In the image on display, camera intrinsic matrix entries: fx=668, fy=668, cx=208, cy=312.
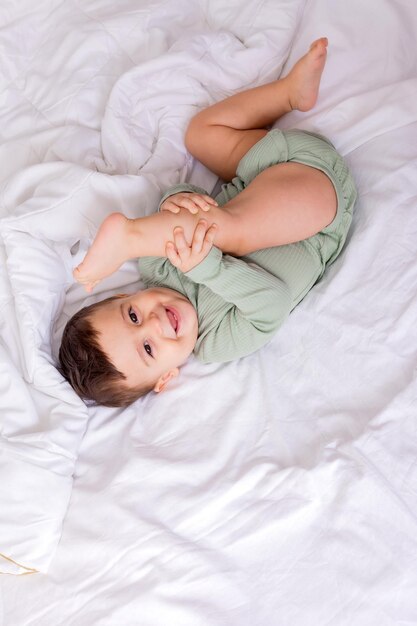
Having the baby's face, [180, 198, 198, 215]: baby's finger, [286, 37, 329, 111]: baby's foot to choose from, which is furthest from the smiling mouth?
[286, 37, 329, 111]: baby's foot

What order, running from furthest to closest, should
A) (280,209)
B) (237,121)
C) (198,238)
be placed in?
1. (237,121)
2. (280,209)
3. (198,238)

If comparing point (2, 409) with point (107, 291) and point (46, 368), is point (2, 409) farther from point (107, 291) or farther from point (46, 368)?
point (107, 291)

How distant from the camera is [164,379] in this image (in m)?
1.35

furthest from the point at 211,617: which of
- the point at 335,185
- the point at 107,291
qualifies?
the point at 335,185

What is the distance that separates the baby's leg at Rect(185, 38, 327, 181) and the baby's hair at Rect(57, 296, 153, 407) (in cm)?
43

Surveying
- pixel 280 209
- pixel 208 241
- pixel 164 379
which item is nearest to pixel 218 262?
pixel 208 241

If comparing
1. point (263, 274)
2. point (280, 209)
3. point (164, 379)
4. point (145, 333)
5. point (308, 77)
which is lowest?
point (164, 379)

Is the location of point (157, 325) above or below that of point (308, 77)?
below

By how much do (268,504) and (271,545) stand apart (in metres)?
0.07

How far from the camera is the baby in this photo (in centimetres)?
121

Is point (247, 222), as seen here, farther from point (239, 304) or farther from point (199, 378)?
point (199, 378)

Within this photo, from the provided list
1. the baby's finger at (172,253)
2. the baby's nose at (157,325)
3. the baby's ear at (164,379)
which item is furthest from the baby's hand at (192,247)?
the baby's ear at (164,379)

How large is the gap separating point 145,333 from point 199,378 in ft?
0.47

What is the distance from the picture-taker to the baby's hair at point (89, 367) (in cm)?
128
